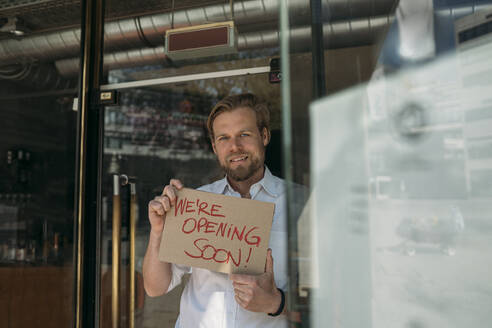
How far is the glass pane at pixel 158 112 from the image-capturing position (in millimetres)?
2072

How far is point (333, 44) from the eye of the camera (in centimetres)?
79

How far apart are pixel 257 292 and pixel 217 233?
22cm

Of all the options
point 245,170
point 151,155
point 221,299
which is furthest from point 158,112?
point 221,299

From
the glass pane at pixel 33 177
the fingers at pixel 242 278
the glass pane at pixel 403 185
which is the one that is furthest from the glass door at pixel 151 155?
the glass pane at pixel 403 185

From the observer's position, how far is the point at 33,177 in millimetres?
2928

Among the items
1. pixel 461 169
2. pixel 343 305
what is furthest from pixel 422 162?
pixel 343 305

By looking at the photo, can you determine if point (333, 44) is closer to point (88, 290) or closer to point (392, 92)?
point (392, 92)

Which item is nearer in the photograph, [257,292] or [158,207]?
[257,292]

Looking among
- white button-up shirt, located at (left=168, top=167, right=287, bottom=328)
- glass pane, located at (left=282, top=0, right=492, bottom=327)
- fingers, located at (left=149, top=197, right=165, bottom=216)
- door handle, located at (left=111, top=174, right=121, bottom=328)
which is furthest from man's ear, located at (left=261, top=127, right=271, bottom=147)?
door handle, located at (left=111, top=174, right=121, bottom=328)

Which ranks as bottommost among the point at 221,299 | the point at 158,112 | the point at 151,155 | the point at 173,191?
the point at 221,299

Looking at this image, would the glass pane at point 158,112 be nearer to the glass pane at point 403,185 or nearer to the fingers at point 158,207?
the fingers at point 158,207

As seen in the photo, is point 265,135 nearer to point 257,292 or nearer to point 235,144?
point 235,144

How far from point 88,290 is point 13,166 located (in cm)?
157

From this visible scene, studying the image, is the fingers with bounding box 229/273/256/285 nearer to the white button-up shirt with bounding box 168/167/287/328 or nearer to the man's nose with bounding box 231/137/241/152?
the white button-up shirt with bounding box 168/167/287/328
